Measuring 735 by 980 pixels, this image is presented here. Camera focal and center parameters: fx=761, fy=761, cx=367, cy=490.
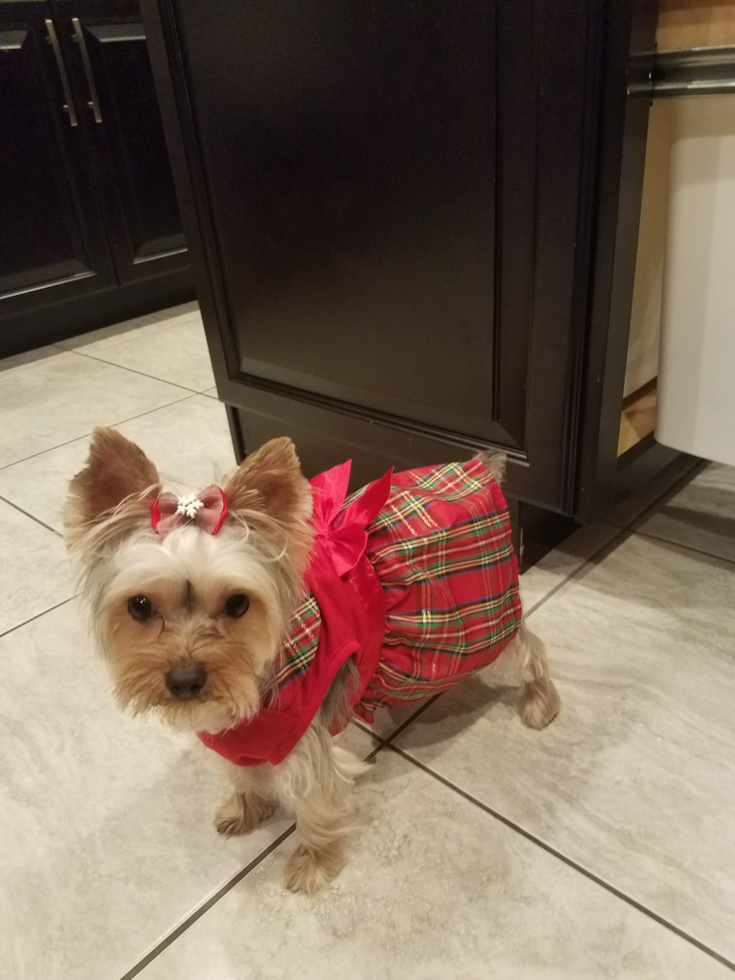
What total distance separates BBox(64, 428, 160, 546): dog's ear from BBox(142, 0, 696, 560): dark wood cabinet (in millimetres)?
603

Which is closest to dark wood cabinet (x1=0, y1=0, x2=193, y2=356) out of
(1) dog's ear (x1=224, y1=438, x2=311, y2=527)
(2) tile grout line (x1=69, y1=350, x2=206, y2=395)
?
(2) tile grout line (x1=69, y1=350, x2=206, y2=395)

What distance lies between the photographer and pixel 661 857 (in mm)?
913

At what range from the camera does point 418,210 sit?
1.15 m

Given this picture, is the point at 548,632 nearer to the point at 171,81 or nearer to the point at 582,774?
the point at 582,774

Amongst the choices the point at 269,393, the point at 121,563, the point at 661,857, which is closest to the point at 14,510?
the point at 269,393

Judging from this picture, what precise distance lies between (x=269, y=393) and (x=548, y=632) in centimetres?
73

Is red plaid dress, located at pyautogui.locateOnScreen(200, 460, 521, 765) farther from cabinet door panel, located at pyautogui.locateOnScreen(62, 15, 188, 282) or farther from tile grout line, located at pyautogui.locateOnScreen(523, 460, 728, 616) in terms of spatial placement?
cabinet door panel, located at pyautogui.locateOnScreen(62, 15, 188, 282)

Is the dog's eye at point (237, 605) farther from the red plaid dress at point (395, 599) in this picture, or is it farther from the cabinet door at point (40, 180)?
the cabinet door at point (40, 180)

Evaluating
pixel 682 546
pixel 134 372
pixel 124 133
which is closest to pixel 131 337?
pixel 134 372

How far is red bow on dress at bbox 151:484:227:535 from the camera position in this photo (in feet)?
2.47

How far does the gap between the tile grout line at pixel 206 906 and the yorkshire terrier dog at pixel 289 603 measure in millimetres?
41

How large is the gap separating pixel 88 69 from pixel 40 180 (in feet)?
1.27

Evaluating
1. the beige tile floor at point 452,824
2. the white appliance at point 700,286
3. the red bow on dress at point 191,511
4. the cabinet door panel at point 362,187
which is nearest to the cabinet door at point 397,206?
the cabinet door panel at point 362,187

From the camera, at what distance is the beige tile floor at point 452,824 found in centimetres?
85
